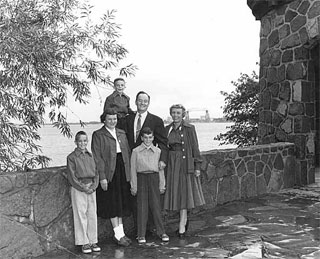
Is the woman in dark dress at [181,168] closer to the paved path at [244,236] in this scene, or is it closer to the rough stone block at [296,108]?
the paved path at [244,236]

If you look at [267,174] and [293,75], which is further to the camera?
[293,75]

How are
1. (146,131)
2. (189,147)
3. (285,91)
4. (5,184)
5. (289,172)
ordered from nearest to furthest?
(5,184)
(146,131)
(189,147)
(289,172)
(285,91)

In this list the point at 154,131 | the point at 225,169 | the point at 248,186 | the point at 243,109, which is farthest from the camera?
the point at 243,109

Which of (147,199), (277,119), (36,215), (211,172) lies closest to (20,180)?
(36,215)

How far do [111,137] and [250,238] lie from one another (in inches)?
71.8

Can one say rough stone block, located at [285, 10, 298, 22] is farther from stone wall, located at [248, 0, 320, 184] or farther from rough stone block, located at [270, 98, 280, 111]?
rough stone block, located at [270, 98, 280, 111]

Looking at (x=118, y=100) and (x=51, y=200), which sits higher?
(x=118, y=100)

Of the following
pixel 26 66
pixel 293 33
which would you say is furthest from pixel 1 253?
pixel 293 33

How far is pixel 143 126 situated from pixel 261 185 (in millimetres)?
3094

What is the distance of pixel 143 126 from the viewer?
4.86m

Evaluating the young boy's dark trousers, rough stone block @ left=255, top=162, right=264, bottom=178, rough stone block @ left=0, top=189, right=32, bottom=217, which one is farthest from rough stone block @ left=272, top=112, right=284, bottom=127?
rough stone block @ left=0, top=189, right=32, bottom=217

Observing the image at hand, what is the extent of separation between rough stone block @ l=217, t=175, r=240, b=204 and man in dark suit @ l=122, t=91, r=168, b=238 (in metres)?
1.83

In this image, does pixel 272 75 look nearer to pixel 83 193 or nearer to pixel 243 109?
pixel 83 193

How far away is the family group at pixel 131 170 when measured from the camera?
173 inches
